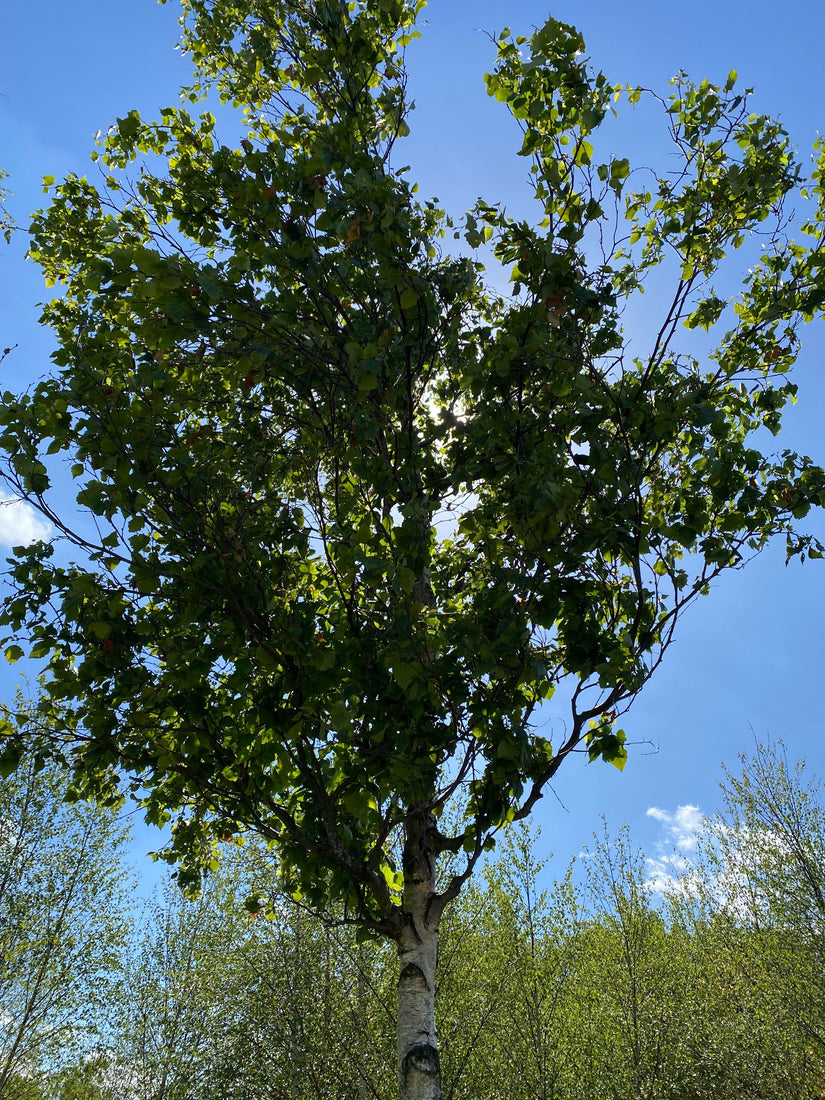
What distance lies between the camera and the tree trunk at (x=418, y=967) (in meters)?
4.51

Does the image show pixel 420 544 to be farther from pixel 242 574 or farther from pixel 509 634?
pixel 242 574

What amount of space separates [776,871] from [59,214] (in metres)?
23.4

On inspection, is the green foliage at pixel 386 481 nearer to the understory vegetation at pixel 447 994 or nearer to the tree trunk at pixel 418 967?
the tree trunk at pixel 418 967

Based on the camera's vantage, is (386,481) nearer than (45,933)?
Yes

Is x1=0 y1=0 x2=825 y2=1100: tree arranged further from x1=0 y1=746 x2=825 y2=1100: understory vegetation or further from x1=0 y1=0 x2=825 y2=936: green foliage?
x1=0 y1=746 x2=825 y2=1100: understory vegetation

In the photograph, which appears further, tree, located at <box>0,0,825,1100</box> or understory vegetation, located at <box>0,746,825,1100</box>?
understory vegetation, located at <box>0,746,825,1100</box>

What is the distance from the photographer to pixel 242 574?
5.28m

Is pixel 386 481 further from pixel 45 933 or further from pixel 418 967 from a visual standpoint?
pixel 45 933

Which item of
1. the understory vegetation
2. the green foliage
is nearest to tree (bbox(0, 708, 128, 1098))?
the understory vegetation

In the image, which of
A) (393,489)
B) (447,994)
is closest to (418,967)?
(393,489)

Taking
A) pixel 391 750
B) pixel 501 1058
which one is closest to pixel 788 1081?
pixel 501 1058

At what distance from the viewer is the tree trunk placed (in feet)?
14.8

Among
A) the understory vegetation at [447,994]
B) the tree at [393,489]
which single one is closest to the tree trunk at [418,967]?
the tree at [393,489]

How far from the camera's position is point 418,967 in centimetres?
489
